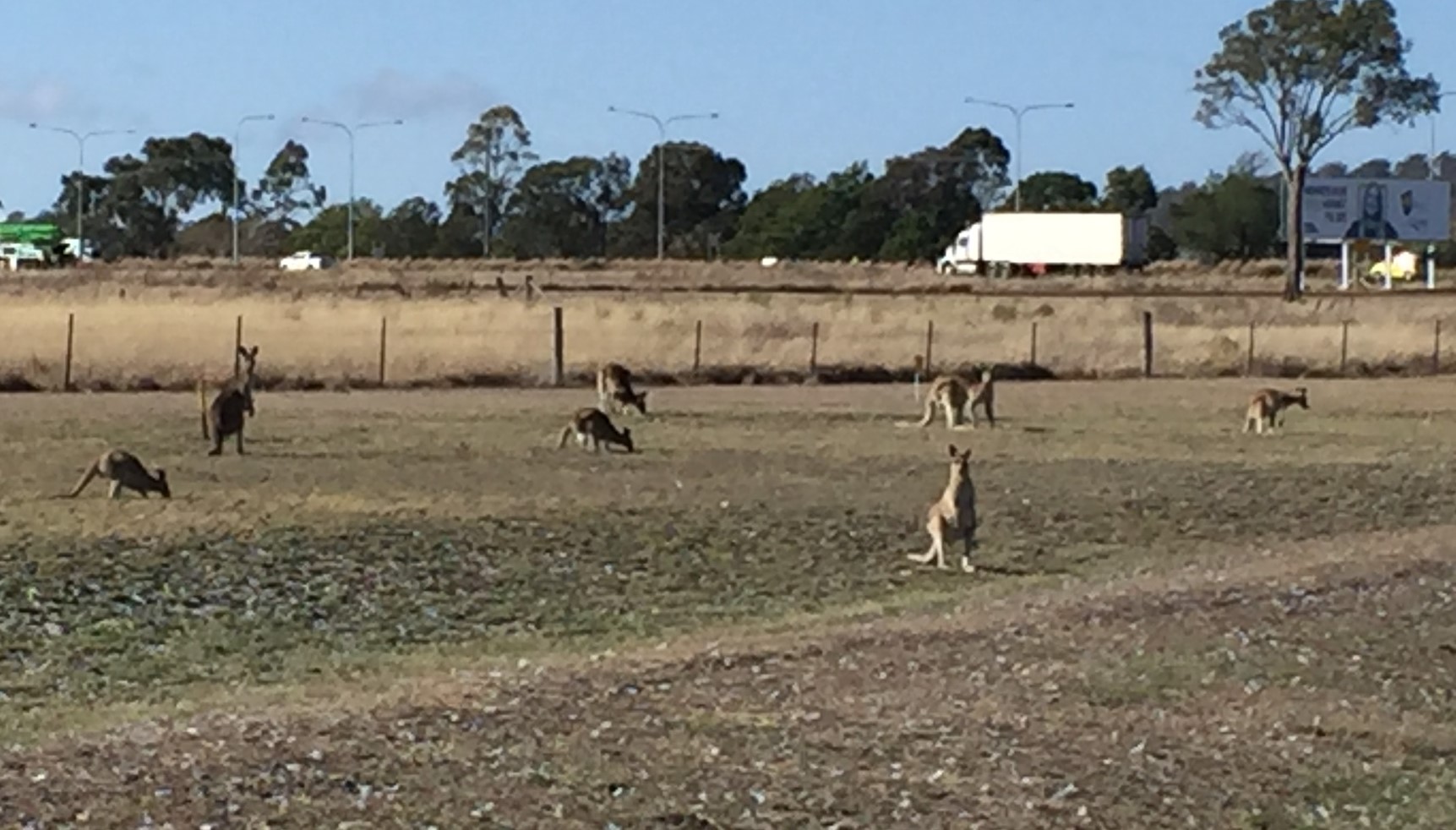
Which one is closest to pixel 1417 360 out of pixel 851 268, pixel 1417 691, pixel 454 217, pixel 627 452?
pixel 627 452

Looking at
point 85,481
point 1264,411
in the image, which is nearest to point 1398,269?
point 1264,411

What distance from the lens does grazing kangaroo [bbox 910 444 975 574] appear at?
1855cm

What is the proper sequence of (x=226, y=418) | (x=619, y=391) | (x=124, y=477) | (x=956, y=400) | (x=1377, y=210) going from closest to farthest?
1. (x=124, y=477)
2. (x=226, y=418)
3. (x=956, y=400)
4. (x=619, y=391)
5. (x=1377, y=210)

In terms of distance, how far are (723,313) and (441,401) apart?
79.3 ft

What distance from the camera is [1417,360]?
50.2m

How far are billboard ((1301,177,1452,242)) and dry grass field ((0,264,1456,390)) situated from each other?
1147 inches

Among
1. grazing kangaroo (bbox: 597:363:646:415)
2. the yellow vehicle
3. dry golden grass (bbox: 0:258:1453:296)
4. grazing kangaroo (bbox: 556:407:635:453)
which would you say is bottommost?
grazing kangaroo (bbox: 556:407:635:453)

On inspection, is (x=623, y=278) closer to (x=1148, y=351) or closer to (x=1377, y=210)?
(x=1377, y=210)

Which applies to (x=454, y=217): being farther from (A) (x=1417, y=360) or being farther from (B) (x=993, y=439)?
(B) (x=993, y=439)

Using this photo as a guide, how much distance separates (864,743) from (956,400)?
70.8 feet

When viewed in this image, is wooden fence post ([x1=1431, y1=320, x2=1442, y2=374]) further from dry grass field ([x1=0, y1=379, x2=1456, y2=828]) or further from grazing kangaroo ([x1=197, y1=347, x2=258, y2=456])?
grazing kangaroo ([x1=197, y1=347, x2=258, y2=456])

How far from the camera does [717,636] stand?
1541 centimetres

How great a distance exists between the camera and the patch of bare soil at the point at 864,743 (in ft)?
31.5

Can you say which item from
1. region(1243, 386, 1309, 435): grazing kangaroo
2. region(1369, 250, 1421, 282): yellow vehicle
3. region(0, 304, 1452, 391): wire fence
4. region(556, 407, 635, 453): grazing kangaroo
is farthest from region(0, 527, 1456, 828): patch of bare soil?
region(1369, 250, 1421, 282): yellow vehicle
